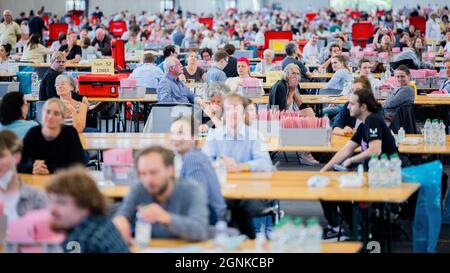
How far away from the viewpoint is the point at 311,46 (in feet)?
68.6

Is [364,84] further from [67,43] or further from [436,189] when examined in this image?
[67,43]

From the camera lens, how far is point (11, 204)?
5863 mm

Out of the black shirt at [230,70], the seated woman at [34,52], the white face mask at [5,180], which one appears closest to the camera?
the white face mask at [5,180]

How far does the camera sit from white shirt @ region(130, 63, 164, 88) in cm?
1389

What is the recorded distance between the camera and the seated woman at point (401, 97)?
36.3ft

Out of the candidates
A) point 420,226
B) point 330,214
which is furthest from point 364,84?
point 420,226

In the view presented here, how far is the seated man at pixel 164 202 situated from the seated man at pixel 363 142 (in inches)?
87.0

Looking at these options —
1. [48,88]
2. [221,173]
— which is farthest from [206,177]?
[48,88]

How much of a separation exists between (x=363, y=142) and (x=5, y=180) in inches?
120

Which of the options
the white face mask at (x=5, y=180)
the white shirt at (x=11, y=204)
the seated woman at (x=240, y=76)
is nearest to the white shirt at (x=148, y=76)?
the seated woman at (x=240, y=76)

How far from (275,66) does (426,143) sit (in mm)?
7841

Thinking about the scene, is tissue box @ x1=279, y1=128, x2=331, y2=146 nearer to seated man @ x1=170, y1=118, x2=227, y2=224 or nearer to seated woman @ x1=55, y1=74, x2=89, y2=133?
seated woman @ x1=55, y1=74, x2=89, y2=133

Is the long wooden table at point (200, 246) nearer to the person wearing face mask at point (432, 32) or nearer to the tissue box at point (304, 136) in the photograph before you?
the tissue box at point (304, 136)

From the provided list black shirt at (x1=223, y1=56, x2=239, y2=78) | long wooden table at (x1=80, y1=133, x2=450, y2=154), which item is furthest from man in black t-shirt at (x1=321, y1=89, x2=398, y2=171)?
black shirt at (x1=223, y1=56, x2=239, y2=78)
